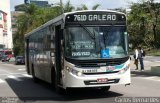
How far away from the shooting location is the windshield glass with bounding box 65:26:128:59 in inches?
594

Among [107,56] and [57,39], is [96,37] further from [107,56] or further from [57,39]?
[57,39]

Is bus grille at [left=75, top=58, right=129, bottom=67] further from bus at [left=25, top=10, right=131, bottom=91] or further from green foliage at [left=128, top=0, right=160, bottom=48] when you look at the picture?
green foliage at [left=128, top=0, right=160, bottom=48]

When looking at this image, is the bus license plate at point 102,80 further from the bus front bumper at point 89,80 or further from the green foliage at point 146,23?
the green foliage at point 146,23

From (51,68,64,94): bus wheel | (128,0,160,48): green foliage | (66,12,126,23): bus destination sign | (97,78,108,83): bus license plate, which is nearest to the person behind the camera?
(97,78,108,83): bus license plate

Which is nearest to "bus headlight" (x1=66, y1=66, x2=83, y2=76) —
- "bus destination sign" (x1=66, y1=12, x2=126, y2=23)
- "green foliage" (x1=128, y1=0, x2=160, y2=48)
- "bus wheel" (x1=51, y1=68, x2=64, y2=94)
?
Result: "bus destination sign" (x1=66, y1=12, x2=126, y2=23)

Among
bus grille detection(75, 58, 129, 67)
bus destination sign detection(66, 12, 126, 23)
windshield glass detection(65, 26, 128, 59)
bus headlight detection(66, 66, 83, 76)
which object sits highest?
bus destination sign detection(66, 12, 126, 23)

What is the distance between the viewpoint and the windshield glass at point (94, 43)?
15078mm

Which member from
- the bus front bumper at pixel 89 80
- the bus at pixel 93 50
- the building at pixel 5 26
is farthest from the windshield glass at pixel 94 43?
the building at pixel 5 26

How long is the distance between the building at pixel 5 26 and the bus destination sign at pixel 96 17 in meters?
150

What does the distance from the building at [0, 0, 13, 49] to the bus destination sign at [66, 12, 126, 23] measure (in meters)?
150

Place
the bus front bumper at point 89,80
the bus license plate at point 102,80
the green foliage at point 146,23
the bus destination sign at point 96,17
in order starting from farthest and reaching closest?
1. the green foliage at point 146,23
2. the bus destination sign at point 96,17
3. the bus license plate at point 102,80
4. the bus front bumper at point 89,80

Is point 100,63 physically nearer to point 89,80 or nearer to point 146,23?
point 89,80

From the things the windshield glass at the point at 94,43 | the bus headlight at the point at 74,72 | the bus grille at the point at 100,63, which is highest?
the windshield glass at the point at 94,43

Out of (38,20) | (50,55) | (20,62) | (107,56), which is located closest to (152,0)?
(50,55)
